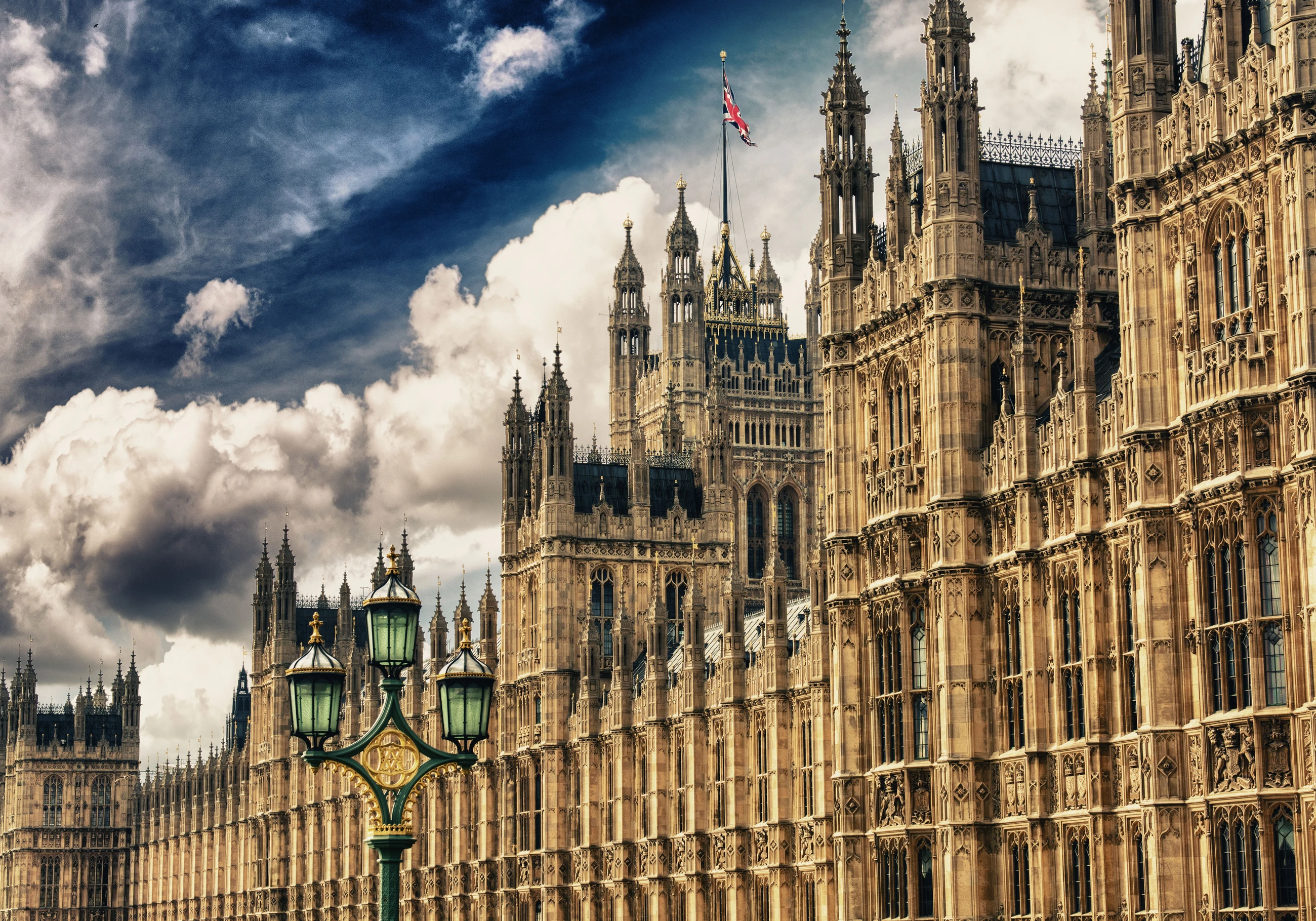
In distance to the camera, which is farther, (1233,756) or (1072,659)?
(1072,659)

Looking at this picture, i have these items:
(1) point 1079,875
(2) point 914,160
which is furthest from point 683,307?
(1) point 1079,875

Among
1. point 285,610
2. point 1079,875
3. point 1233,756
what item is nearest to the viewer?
point 1233,756

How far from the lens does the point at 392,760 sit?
36062mm

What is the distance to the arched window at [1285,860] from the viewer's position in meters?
40.9

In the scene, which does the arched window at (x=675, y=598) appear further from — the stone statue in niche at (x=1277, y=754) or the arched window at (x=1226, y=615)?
the stone statue in niche at (x=1277, y=754)

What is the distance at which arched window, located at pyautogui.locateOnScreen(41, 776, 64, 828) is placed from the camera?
197250 mm

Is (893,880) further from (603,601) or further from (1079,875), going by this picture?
(603,601)

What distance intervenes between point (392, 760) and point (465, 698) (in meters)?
1.65

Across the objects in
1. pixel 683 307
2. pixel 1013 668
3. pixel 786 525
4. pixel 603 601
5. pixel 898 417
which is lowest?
pixel 1013 668

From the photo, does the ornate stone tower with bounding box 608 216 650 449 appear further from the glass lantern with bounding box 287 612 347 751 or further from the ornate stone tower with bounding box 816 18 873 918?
the glass lantern with bounding box 287 612 347 751

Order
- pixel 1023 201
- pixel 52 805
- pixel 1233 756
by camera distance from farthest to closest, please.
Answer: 1. pixel 52 805
2. pixel 1023 201
3. pixel 1233 756

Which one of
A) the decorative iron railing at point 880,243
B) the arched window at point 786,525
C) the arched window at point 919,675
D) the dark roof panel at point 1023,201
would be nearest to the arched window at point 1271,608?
the arched window at point 919,675

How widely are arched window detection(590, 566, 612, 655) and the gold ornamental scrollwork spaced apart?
220 feet

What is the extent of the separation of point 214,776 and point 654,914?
88.7 metres
